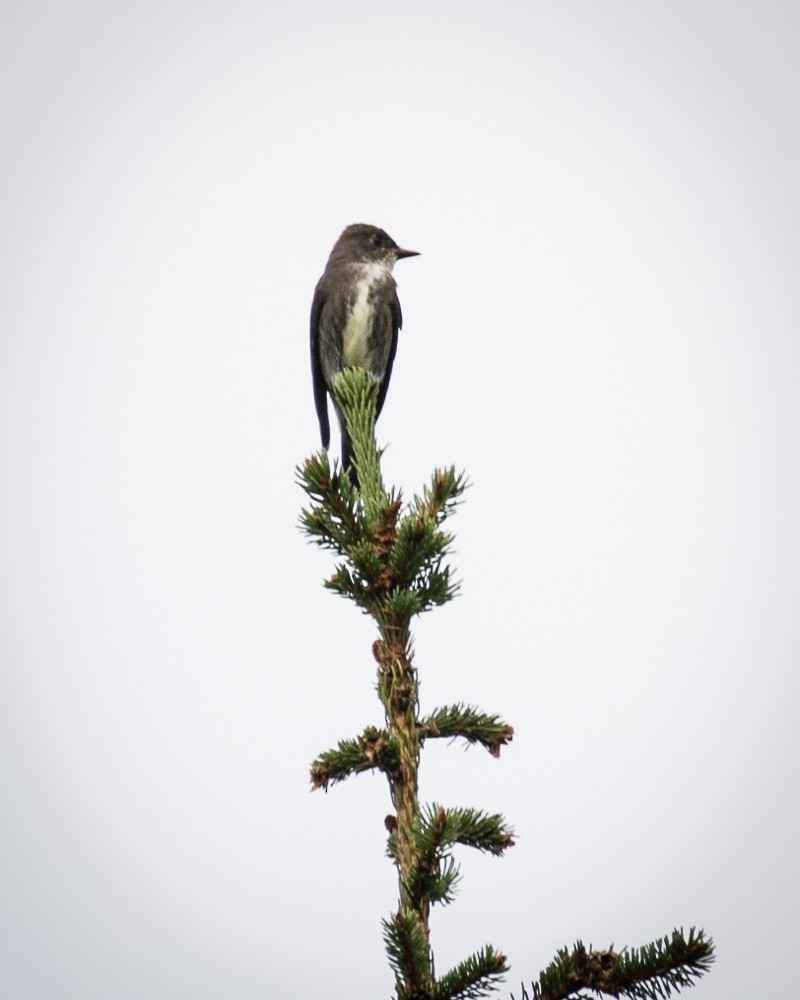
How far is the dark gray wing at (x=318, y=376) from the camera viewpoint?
29.6ft

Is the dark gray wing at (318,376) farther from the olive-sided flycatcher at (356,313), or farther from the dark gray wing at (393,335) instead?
the dark gray wing at (393,335)

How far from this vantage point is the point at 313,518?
3.17 metres

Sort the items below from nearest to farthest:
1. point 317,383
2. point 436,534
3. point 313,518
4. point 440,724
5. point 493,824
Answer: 1. point 493,824
2. point 440,724
3. point 436,534
4. point 313,518
5. point 317,383

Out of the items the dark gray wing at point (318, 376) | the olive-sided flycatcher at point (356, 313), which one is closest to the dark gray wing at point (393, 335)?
the olive-sided flycatcher at point (356, 313)

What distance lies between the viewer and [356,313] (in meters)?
8.74

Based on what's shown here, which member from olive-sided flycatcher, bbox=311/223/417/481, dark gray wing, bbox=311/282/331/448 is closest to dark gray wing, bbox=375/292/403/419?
olive-sided flycatcher, bbox=311/223/417/481

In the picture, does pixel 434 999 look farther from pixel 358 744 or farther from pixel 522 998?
pixel 358 744

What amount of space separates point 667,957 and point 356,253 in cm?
775

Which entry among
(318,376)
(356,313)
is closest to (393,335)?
(356,313)

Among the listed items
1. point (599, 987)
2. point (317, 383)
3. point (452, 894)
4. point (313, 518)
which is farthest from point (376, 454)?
point (317, 383)

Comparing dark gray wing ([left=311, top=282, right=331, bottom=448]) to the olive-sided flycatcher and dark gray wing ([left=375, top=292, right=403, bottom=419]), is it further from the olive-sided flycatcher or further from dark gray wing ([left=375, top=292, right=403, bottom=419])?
dark gray wing ([left=375, top=292, right=403, bottom=419])

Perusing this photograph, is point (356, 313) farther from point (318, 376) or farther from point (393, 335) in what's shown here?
point (318, 376)

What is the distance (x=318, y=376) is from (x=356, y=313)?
2.51 feet

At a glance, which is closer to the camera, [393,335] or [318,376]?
[393,335]
